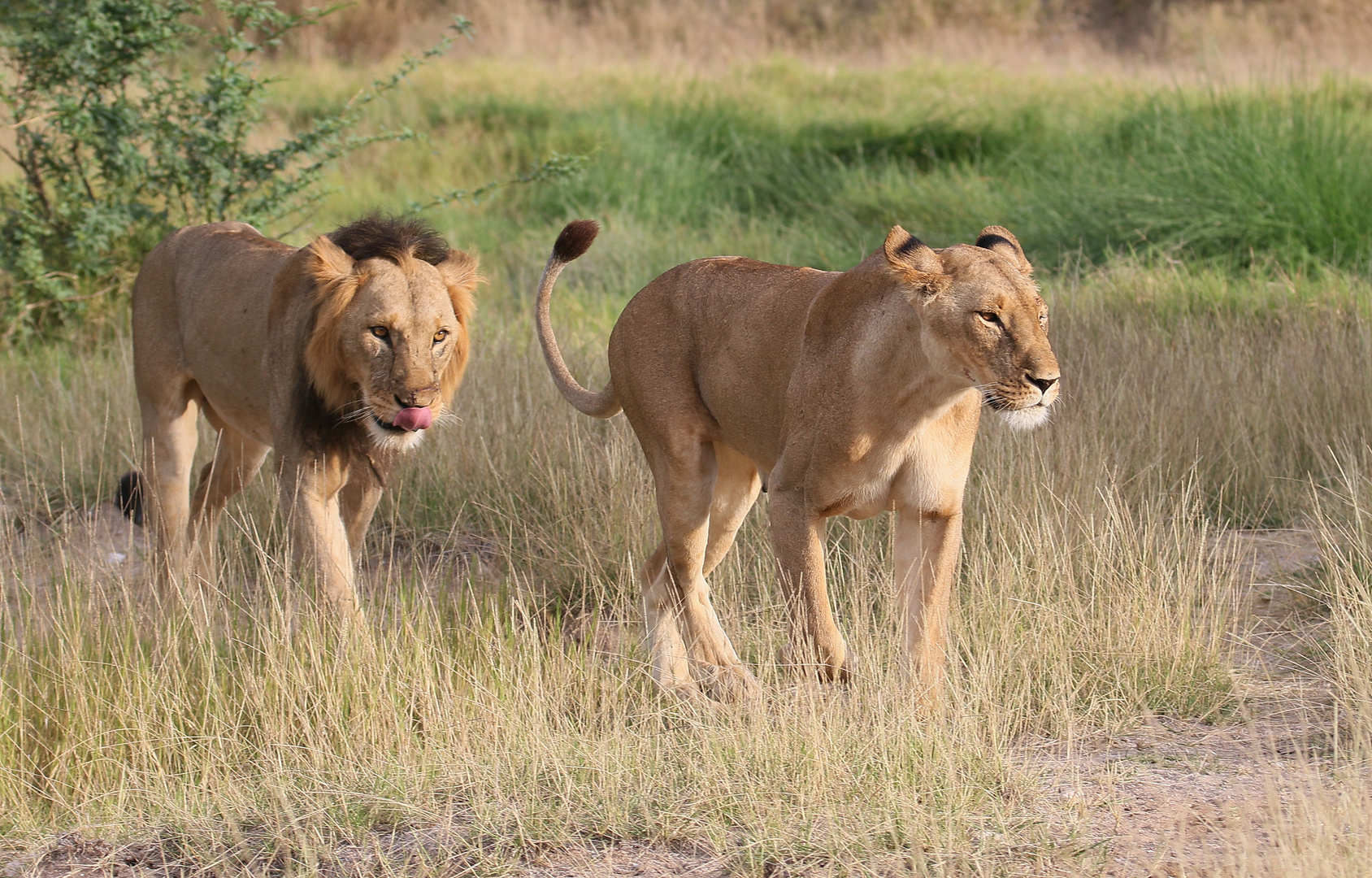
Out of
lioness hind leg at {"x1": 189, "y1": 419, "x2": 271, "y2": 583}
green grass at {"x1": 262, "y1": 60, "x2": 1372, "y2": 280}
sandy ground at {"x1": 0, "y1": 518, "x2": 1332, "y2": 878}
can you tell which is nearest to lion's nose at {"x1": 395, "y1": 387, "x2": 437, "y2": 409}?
sandy ground at {"x1": 0, "y1": 518, "x2": 1332, "y2": 878}

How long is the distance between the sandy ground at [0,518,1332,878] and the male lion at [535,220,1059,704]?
48 cm

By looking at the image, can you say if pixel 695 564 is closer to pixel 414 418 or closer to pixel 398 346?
pixel 414 418

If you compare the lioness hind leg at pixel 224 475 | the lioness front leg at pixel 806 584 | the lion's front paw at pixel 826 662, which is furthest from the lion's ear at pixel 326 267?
the lion's front paw at pixel 826 662

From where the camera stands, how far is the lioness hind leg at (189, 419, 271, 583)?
16.9 feet

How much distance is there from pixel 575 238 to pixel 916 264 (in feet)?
4.02

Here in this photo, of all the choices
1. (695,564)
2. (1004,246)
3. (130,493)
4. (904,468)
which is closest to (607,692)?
(695,564)

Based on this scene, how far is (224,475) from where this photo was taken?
5230 mm

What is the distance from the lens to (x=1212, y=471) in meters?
5.54

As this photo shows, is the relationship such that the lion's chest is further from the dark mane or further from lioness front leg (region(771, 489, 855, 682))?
the dark mane

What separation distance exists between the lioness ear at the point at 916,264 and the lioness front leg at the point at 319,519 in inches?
70.6

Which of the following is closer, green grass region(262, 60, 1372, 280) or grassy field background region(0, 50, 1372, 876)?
grassy field background region(0, 50, 1372, 876)

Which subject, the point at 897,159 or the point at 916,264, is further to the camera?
the point at 897,159

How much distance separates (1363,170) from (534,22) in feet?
42.9

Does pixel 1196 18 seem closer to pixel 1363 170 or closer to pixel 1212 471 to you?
pixel 1363 170
